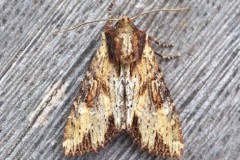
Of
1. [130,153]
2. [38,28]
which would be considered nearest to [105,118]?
[130,153]

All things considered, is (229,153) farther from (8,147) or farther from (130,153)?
(8,147)

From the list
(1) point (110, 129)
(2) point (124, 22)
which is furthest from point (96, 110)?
(2) point (124, 22)

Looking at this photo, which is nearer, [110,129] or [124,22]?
[124,22]

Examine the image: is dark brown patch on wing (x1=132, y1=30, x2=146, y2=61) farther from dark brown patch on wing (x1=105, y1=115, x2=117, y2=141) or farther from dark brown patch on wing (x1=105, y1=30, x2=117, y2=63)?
dark brown patch on wing (x1=105, y1=115, x2=117, y2=141)

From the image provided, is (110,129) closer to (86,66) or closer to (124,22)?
(86,66)

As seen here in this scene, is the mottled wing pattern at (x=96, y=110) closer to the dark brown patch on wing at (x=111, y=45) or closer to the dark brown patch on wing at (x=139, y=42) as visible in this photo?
the dark brown patch on wing at (x=111, y=45)

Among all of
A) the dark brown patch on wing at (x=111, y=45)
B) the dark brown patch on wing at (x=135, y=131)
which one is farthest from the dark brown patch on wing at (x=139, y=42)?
the dark brown patch on wing at (x=135, y=131)

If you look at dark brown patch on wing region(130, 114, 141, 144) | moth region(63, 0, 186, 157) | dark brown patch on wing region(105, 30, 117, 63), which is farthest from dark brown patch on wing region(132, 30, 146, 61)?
dark brown patch on wing region(130, 114, 141, 144)
